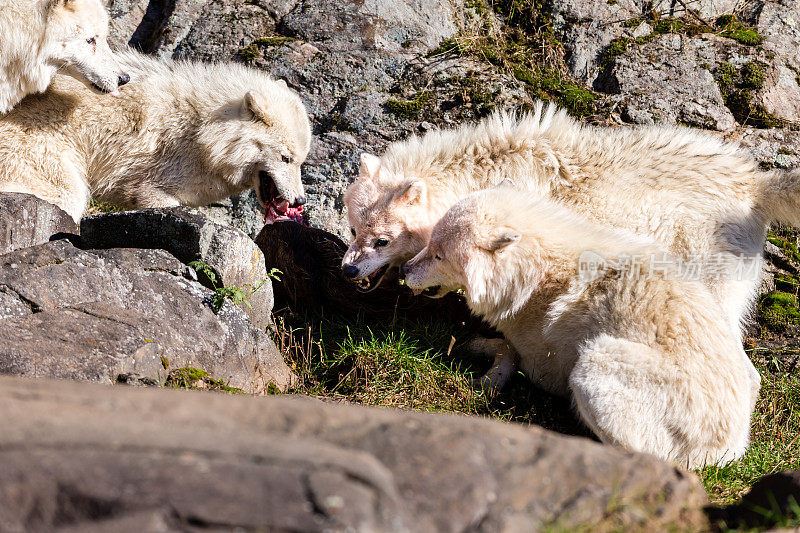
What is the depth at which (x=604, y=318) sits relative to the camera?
4.59m

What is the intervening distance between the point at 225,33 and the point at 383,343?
16.2ft

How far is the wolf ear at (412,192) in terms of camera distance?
5.52 meters

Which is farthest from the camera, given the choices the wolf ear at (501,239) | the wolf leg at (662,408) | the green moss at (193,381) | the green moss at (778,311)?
the green moss at (778,311)

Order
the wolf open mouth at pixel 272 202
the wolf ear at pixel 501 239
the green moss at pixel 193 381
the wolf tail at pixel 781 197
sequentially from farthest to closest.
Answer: the wolf open mouth at pixel 272 202 < the wolf tail at pixel 781 197 < the wolf ear at pixel 501 239 < the green moss at pixel 193 381

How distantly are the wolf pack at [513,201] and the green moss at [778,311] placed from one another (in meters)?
0.94

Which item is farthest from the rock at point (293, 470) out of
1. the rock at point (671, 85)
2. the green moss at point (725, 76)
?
the green moss at point (725, 76)

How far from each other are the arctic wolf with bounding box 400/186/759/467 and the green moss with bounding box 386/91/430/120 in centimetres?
278

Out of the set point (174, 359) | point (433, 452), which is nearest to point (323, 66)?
point (174, 359)

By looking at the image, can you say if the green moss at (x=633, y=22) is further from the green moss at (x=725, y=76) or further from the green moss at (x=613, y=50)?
the green moss at (x=725, y=76)

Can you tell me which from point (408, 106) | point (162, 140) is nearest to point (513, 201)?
point (408, 106)

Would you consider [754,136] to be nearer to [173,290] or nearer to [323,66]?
[323,66]

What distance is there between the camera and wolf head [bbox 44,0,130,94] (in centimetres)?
578

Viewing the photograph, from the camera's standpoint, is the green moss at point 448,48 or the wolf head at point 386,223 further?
the green moss at point 448,48

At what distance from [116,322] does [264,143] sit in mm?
2860
